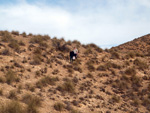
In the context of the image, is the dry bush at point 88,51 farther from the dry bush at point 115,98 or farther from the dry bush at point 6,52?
the dry bush at point 6,52

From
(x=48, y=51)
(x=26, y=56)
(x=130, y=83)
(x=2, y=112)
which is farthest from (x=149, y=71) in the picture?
(x=2, y=112)

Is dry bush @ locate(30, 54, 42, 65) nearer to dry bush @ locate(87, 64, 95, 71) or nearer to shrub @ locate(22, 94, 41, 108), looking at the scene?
dry bush @ locate(87, 64, 95, 71)

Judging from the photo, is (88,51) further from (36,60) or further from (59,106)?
(59,106)

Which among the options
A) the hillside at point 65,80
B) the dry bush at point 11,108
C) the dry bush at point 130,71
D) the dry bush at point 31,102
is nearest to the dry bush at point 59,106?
the hillside at point 65,80

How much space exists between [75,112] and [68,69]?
265 inches

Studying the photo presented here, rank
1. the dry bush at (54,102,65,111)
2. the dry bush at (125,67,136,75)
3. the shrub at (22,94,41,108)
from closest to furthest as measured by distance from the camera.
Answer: the shrub at (22,94,41,108) → the dry bush at (54,102,65,111) → the dry bush at (125,67,136,75)

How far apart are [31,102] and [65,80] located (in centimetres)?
508

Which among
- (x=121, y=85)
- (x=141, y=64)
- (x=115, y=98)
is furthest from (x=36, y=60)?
(x=141, y=64)

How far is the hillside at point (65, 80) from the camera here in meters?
9.80

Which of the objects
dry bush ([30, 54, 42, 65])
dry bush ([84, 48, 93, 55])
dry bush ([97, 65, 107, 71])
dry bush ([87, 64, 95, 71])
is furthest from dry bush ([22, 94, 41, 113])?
dry bush ([84, 48, 93, 55])

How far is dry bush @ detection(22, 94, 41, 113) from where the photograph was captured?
329 inches

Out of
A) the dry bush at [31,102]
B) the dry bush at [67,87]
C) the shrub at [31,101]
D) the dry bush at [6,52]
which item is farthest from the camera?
the dry bush at [6,52]

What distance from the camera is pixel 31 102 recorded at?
884 centimetres

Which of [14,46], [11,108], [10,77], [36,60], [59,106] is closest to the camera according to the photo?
[11,108]
